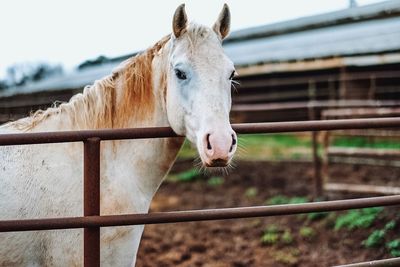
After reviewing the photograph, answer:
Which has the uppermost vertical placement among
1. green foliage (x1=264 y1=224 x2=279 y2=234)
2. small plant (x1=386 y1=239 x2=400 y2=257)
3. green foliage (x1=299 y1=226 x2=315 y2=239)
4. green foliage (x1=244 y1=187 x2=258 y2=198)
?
small plant (x1=386 y1=239 x2=400 y2=257)

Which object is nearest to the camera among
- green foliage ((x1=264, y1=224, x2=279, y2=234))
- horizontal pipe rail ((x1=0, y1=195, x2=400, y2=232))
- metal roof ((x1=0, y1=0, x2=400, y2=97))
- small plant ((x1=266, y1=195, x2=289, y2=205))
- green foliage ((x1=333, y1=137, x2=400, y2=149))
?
horizontal pipe rail ((x1=0, y1=195, x2=400, y2=232))

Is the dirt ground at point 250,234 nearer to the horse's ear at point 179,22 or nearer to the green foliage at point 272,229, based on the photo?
the green foliage at point 272,229

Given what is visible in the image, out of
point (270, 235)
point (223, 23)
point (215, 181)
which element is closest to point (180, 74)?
point (223, 23)

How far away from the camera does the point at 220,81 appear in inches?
94.3

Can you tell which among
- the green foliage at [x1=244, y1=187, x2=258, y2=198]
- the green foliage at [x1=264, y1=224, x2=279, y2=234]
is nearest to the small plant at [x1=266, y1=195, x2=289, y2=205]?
the green foliage at [x1=244, y1=187, x2=258, y2=198]

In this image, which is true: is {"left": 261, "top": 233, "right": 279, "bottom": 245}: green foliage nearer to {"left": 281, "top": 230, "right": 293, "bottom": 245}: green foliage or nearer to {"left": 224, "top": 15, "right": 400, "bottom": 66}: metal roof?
→ {"left": 281, "top": 230, "right": 293, "bottom": 245}: green foliage

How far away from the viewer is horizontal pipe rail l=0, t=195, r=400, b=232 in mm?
2094

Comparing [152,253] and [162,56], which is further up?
[162,56]

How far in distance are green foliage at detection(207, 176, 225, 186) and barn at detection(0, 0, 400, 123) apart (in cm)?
128

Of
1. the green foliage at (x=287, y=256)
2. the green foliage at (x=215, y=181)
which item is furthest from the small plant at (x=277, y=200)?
the green foliage at (x=287, y=256)

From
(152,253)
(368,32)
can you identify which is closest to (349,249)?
(152,253)

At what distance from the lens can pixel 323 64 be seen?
11.0 m

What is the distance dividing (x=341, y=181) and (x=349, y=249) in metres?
2.47

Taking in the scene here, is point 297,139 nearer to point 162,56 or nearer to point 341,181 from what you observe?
point 341,181
